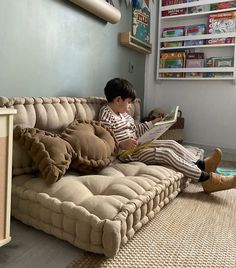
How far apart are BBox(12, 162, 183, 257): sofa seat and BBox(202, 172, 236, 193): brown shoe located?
33 cm

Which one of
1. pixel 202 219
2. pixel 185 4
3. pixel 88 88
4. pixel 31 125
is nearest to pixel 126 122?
pixel 88 88

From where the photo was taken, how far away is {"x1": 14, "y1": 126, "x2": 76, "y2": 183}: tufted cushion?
→ 3.43 ft

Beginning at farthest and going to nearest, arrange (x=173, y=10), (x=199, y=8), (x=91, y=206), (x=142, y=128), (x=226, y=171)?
(x=173, y=10)
(x=199, y=8)
(x=226, y=171)
(x=142, y=128)
(x=91, y=206)

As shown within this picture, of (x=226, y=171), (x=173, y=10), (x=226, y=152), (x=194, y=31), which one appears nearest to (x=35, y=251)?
(x=226, y=171)

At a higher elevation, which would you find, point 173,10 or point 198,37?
point 173,10

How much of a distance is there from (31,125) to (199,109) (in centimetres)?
187

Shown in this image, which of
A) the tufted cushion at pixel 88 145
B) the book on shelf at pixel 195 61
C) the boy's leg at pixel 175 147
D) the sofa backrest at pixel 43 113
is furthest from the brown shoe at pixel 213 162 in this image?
the book on shelf at pixel 195 61

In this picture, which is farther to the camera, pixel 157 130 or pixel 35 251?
pixel 157 130

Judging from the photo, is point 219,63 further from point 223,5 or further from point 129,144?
point 129,144

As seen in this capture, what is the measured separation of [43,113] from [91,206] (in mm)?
602

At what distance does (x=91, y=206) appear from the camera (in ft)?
2.95

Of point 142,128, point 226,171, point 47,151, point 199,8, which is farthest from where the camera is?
point 199,8

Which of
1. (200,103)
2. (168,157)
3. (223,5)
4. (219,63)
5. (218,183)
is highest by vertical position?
(223,5)

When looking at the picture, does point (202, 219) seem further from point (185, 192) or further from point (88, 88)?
point (88, 88)
